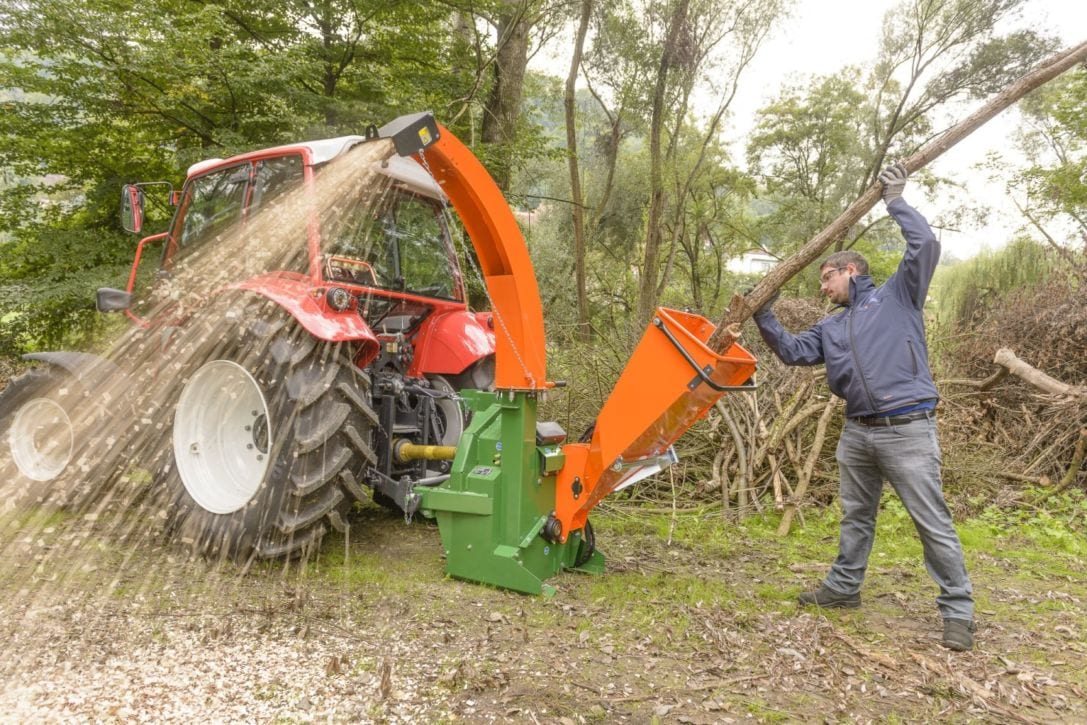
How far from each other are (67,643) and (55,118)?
7172 millimetres

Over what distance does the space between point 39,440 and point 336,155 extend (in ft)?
10.2

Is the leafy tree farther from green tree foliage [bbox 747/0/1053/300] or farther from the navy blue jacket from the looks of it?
the navy blue jacket

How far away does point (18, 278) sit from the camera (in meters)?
7.70

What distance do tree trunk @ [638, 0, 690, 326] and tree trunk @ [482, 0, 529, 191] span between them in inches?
158

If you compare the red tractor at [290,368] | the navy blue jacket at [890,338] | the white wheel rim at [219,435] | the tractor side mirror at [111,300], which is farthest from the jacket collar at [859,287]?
the tractor side mirror at [111,300]

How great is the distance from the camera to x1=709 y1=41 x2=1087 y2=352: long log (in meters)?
3.10

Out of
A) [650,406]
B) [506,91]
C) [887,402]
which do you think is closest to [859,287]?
[887,402]

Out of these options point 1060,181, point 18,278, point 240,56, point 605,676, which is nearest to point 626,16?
point 240,56

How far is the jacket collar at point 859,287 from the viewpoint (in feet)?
11.2

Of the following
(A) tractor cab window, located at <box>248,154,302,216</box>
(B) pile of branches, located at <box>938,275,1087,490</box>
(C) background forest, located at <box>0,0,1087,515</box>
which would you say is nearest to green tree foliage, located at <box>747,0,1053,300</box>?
(C) background forest, located at <box>0,0,1087,515</box>

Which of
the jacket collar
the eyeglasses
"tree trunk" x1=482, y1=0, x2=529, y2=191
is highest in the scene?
"tree trunk" x1=482, y1=0, x2=529, y2=191

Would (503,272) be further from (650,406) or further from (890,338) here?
(890,338)

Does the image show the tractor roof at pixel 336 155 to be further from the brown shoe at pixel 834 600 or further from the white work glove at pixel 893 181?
the brown shoe at pixel 834 600

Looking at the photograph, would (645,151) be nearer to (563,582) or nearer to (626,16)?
(626,16)
